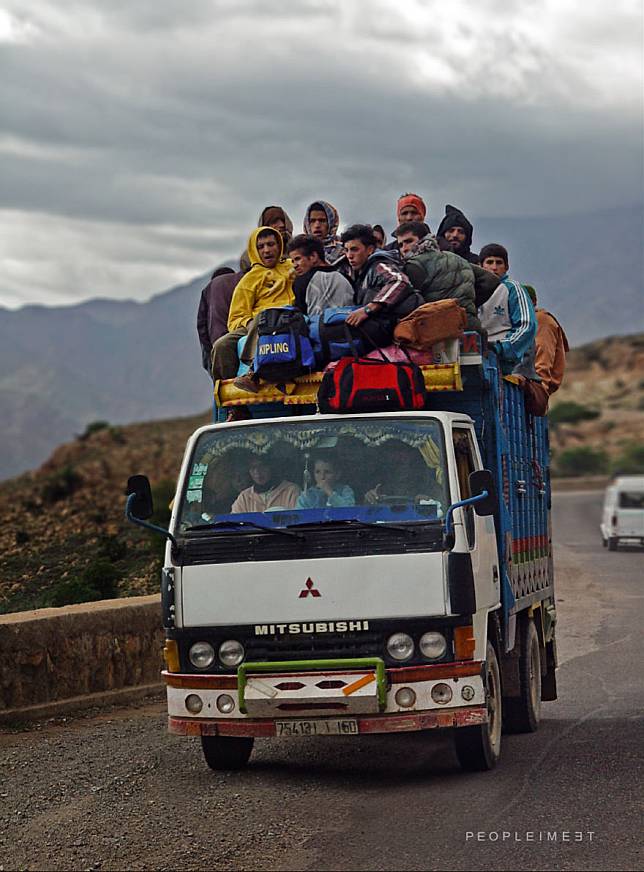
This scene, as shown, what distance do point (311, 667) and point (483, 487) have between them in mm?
1389

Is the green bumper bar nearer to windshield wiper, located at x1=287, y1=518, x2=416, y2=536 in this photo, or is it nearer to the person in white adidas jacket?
windshield wiper, located at x1=287, y1=518, x2=416, y2=536

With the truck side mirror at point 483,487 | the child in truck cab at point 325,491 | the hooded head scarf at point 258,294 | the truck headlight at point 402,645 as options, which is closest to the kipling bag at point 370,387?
the child in truck cab at point 325,491

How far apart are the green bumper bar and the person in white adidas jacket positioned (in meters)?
2.78

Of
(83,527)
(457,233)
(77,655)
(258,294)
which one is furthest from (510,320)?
(83,527)

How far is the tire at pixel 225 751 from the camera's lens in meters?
9.12

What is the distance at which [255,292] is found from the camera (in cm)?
1091

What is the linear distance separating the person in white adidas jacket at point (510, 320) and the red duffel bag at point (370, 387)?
4.40ft

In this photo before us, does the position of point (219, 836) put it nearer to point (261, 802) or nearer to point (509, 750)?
point (261, 802)

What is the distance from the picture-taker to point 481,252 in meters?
11.4

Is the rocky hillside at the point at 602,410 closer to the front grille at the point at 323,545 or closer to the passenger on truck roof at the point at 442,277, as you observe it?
the passenger on truck roof at the point at 442,277

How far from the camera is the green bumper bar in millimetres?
8172

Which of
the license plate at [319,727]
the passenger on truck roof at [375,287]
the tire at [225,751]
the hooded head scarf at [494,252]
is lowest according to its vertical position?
the tire at [225,751]

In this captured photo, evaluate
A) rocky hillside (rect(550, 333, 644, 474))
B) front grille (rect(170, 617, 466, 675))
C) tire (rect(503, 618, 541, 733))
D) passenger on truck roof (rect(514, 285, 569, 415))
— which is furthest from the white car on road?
rocky hillside (rect(550, 333, 644, 474))

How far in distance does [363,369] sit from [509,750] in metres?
2.90
